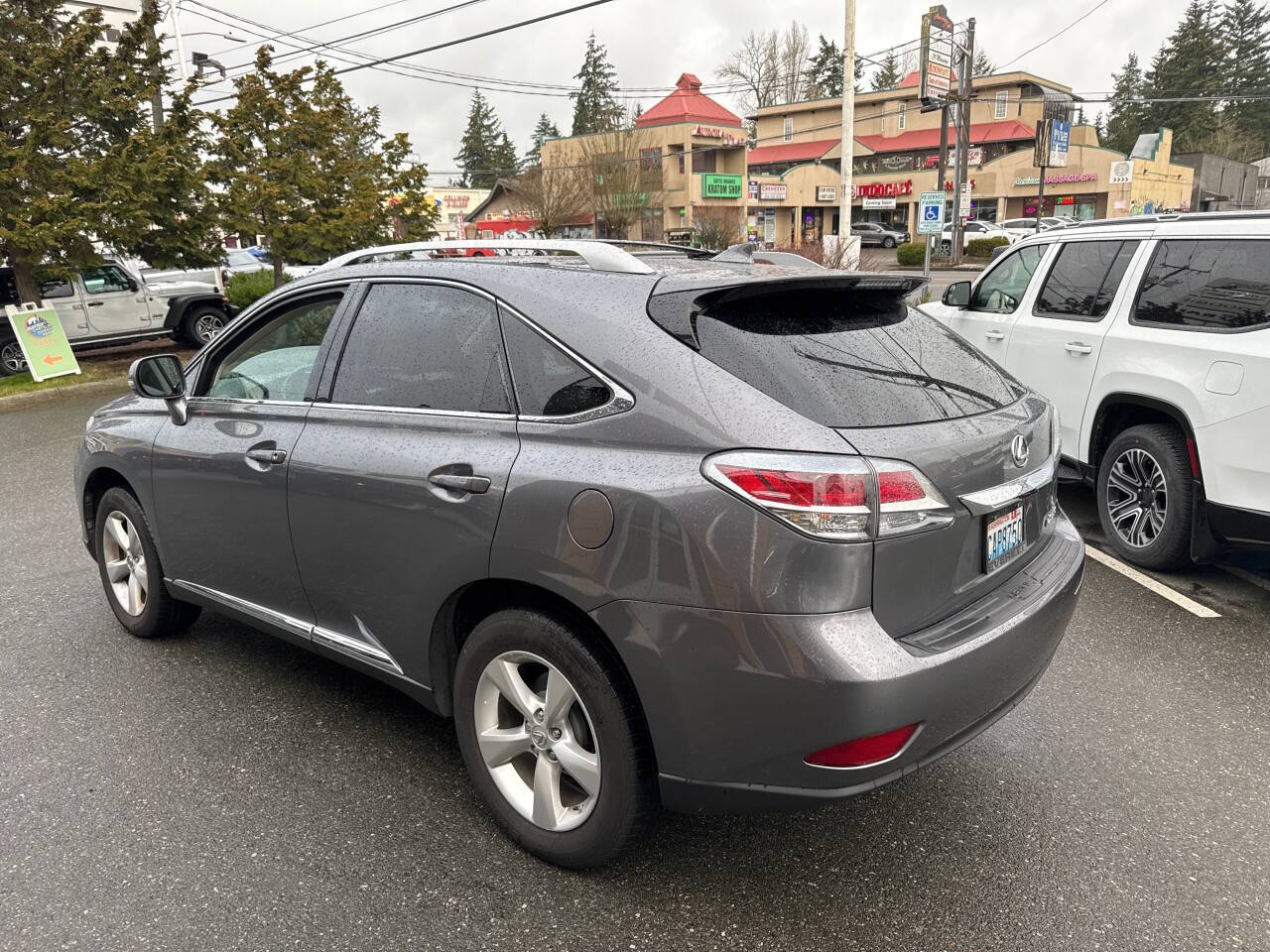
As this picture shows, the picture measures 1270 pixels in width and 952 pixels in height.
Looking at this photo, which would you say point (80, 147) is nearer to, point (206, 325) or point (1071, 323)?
point (206, 325)

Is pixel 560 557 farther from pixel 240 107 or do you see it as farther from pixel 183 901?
pixel 240 107

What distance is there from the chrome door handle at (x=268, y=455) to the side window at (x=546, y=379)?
1027 mm

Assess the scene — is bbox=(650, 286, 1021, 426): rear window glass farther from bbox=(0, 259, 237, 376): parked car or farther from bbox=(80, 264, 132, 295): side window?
bbox=(80, 264, 132, 295): side window

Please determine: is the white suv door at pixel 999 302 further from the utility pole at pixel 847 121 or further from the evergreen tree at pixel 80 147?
the evergreen tree at pixel 80 147

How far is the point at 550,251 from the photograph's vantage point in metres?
3.00

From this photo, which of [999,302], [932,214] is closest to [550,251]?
[999,302]

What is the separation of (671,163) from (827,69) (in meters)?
46.6

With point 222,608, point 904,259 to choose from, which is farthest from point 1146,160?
point 222,608

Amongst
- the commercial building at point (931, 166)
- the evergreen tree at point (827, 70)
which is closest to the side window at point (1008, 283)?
the commercial building at point (931, 166)

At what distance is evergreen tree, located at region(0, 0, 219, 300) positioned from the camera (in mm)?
12359

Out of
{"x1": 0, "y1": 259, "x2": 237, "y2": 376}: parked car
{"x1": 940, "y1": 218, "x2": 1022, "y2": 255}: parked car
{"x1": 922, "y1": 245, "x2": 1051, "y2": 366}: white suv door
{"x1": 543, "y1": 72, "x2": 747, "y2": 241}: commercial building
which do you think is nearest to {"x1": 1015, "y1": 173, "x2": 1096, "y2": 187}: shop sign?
{"x1": 940, "y1": 218, "x2": 1022, "y2": 255}: parked car

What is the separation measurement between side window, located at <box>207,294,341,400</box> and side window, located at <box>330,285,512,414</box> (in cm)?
26

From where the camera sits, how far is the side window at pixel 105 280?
15.0 metres

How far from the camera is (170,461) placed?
371 centimetres
